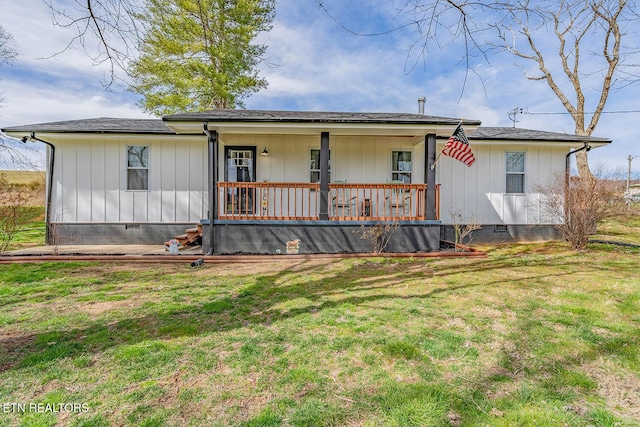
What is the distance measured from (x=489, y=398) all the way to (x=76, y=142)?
10594 millimetres

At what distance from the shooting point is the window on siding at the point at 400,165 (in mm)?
8727

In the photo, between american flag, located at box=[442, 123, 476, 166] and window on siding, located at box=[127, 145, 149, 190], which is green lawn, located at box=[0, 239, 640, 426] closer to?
american flag, located at box=[442, 123, 476, 166]

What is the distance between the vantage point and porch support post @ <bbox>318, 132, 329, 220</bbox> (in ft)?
22.4

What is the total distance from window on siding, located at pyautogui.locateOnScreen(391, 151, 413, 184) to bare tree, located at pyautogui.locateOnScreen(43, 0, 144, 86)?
691 cm

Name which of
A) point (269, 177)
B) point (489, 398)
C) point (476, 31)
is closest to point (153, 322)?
point (489, 398)

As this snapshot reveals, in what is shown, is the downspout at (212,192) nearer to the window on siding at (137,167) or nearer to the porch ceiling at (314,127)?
the porch ceiling at (314,127)

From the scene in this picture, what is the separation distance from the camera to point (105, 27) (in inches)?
122

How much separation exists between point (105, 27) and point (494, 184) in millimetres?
9594

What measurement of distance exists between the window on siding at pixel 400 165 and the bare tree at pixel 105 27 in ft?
22.7

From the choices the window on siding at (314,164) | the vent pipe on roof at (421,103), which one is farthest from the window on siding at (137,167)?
the vent pipe on roof at (421,103)

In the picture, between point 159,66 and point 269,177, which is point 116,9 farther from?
point 159,66

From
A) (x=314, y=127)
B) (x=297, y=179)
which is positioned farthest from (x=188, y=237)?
(x=314, y=127)

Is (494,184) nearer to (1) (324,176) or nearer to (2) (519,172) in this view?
(2) (519,172)

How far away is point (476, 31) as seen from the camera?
102 inches
